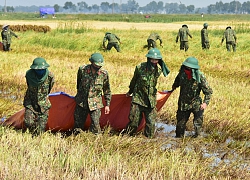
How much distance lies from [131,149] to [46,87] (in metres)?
1.46

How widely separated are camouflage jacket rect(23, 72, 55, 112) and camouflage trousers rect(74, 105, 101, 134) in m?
0.44

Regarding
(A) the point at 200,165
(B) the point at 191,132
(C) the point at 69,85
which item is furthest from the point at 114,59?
(A) the point at 200,165

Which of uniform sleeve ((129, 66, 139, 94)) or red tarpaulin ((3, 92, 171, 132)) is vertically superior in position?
uniform sleeve ((129, 66, 139, 94))

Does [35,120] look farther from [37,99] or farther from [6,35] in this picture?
[6,35]

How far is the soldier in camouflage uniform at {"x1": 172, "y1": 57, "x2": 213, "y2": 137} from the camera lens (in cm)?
576

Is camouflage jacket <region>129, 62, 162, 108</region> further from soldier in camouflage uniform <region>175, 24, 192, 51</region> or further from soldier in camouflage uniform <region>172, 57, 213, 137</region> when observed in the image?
soldier in camouflage uniform <region>175, 24, 192, 51</region>

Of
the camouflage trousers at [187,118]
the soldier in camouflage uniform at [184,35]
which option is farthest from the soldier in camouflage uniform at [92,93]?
the soldier in camouflage uniform at [184,35]

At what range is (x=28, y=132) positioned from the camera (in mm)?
5504

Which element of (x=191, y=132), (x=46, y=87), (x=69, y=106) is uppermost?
(x=46, y=87)

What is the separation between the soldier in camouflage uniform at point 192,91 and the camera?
5758mm

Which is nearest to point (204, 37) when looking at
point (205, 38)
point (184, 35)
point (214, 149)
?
point (205, 38)

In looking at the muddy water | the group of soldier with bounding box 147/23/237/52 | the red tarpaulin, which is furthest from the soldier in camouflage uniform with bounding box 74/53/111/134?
the group of soldier with bounding box 147/23/237/52

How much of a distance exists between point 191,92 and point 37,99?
2218 millimetres

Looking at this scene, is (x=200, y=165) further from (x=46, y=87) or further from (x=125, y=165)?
(x=46, y=87)
